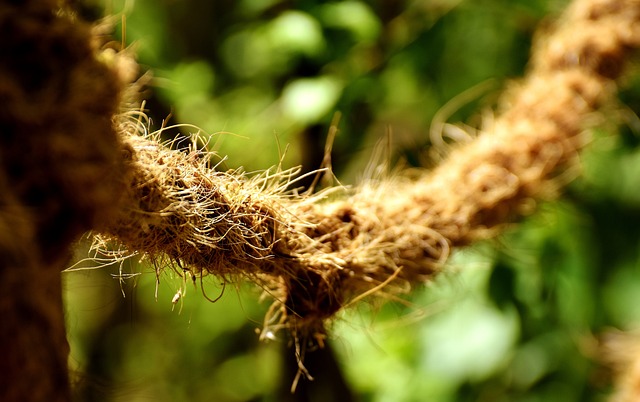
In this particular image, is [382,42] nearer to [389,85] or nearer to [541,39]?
[389,85]

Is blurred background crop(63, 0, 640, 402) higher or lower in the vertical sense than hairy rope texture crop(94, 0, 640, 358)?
lower

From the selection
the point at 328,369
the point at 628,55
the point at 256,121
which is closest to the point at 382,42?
the point at 256,121

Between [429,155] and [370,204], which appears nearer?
[370,204]

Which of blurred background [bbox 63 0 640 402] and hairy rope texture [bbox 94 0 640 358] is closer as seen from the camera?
hairy rope texture [bbox 94 0 640 358]

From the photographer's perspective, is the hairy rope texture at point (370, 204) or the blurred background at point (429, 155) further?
the blurred background at point (429, 155)

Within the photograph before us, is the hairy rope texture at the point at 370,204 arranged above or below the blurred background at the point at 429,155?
above
